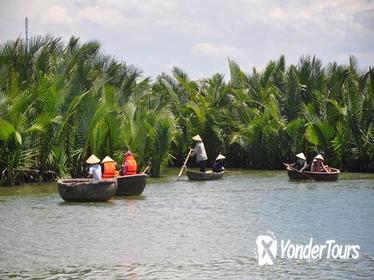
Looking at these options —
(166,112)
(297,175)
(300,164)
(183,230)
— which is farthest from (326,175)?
(183,230)

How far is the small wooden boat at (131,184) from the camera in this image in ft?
82.9

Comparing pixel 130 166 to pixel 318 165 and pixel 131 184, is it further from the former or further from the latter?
pixel 318 165

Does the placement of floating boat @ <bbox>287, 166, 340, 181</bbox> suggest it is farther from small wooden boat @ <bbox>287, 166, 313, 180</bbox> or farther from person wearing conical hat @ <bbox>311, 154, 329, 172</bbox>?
person wearing conical hat @ <bbox>311, 154, 329, 172</bbox>

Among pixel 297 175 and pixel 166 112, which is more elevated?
pixel 166 112

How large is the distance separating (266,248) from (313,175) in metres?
14.8

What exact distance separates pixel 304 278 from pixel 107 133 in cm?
1671

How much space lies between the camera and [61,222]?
20.2m

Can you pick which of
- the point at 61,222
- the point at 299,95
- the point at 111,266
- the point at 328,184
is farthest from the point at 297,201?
Answer: the point at 299,95

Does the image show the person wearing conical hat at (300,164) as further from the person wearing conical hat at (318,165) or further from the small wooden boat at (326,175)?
the small wooden boat at (326,175)

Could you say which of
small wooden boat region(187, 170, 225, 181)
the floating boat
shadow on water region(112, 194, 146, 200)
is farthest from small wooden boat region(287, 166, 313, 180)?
shadow on water region(112, 194, 146, 200)

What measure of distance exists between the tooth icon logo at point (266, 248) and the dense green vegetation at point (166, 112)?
10.8 m

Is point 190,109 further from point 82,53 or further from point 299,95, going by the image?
point 82,53

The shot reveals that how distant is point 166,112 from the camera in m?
33.4

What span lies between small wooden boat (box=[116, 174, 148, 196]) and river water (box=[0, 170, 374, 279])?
2.05 feet
